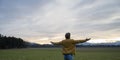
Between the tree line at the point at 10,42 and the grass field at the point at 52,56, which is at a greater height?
the tree line at the point at 10,42

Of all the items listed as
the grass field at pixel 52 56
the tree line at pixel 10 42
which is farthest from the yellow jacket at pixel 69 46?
the tree line at pixel 10 42

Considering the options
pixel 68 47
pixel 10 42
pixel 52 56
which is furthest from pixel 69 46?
pixel 10 42

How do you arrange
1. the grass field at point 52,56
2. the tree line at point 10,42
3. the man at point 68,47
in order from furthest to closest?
the tree line at point 10,42
the grass field at point 52,56
the man at point 68,47

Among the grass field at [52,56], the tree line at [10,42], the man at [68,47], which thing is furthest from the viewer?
the tree line at [10,42]

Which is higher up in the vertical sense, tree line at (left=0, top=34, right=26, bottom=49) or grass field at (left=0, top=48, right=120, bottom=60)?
tree line at (left=0, top=34, right=26, bottom=49)

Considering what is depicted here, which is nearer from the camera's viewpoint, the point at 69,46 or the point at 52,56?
the point at 69,46

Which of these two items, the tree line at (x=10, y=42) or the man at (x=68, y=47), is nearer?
the man at (x=68, y=47)

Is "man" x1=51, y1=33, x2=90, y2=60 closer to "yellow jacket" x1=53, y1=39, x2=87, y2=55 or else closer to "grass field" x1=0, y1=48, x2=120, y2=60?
"yellow jacket" x1=53, y1=39, x2=87, y2=55

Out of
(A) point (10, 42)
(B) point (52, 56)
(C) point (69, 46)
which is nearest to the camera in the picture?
(C) point (69, 46)

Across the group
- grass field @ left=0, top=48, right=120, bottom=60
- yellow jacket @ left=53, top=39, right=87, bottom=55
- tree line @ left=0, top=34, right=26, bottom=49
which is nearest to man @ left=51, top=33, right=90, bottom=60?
yellow jacket @ left=53, top=39, right=87, bottom=55

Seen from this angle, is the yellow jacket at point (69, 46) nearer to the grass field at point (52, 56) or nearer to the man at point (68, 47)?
the man at point (68, 47)

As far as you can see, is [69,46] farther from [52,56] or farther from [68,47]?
[52,56]

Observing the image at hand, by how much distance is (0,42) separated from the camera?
502ft

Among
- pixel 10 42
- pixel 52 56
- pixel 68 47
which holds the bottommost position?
pixel 52 56
